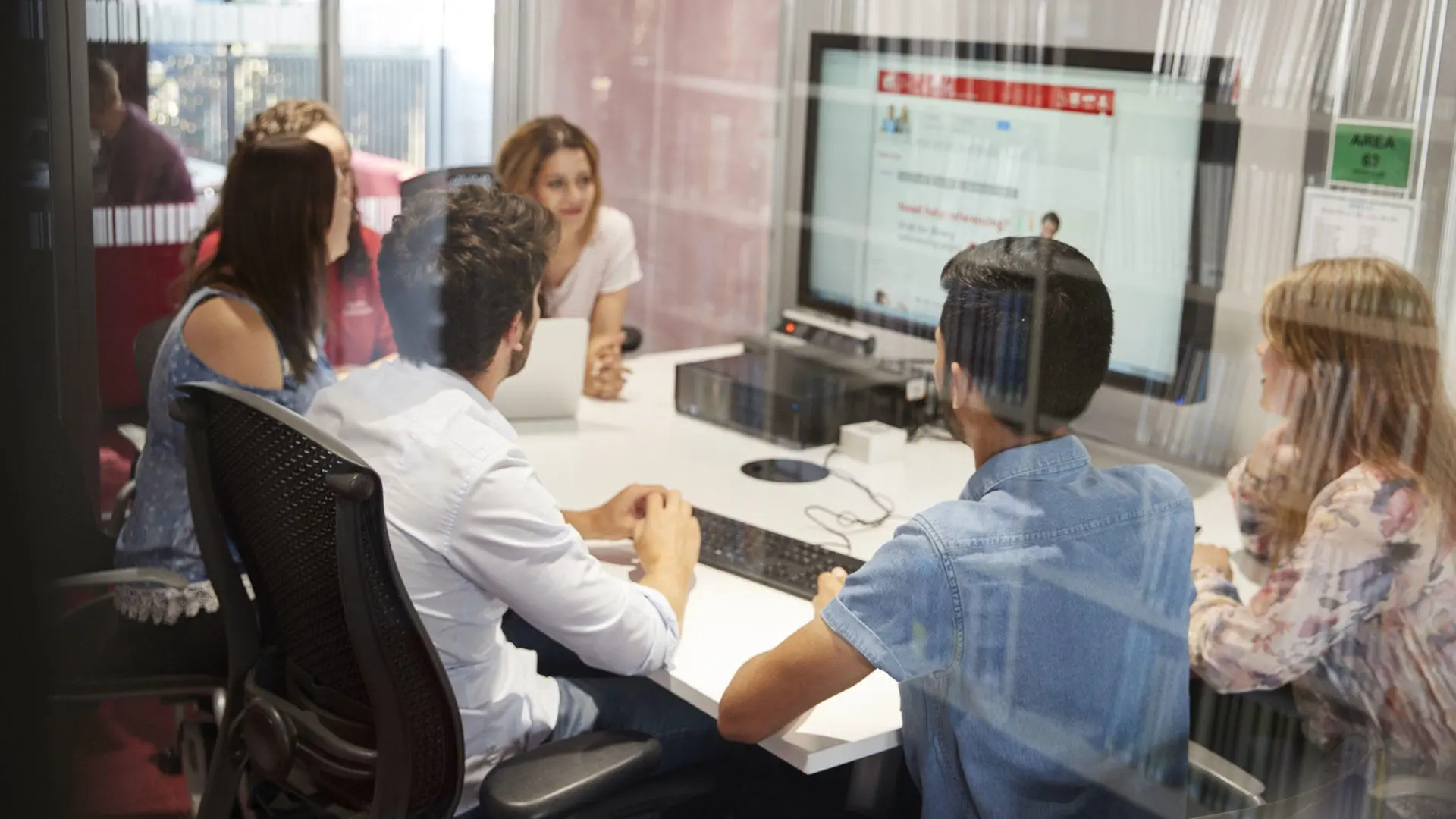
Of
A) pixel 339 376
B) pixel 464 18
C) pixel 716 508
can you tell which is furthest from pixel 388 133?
pixel 716 508

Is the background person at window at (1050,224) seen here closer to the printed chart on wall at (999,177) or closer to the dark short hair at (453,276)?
the printed chart on wall at (999,177)

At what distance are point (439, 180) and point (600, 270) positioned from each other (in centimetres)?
24

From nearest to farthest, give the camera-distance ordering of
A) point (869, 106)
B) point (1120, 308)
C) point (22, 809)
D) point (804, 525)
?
1. point (22, 809)
2. point (1120, 308)
3. point (869, 106)
4. point (804, 525)

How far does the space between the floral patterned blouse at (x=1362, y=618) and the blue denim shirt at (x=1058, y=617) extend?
74 mm

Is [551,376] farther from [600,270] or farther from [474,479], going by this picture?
[474,479]

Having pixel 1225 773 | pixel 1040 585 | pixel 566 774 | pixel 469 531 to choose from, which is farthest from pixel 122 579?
pixel 1225 773

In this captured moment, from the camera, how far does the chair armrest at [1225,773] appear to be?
1.12 meters

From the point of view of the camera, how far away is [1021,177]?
1213 mm

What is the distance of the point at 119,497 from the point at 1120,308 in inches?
37.9

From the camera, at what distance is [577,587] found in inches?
54.4

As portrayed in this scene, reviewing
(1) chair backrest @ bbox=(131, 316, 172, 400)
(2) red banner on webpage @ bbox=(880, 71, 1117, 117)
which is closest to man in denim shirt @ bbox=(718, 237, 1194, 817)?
(2) red banner on webpage @ bbox=(880, 71, 1117, 117)

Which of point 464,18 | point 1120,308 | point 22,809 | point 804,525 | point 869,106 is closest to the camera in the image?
point 22,809

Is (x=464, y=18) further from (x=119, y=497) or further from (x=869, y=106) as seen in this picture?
(x=119, y=497)

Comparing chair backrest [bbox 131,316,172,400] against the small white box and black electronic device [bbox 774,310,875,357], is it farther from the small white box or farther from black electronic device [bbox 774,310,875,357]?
the small white box
